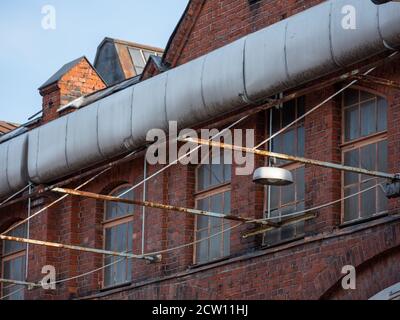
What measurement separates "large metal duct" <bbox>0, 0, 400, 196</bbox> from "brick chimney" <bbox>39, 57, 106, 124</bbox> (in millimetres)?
1238

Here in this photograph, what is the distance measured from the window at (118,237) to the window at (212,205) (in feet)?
6.67

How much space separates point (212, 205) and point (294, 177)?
2513 mm

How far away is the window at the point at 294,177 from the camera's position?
97.6 ft

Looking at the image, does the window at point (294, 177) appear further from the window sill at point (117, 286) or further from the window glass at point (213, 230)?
the window sill at point (117, 286)

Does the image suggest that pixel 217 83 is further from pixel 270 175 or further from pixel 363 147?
pixel 270 175

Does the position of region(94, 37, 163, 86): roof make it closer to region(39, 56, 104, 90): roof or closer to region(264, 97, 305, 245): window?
region(39, 56, 104, 90): roof

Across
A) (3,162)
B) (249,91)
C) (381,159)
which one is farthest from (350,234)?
(3,162)

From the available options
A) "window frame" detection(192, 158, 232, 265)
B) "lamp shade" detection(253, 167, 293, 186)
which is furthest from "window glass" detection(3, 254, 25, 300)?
"lamp shade" detection(253, 167, 293, 186)

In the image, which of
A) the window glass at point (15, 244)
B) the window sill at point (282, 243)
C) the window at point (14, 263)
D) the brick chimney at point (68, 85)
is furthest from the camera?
the window glass at point (15, 244)

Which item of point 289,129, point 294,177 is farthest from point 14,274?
point 294,177

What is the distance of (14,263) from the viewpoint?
123 feet

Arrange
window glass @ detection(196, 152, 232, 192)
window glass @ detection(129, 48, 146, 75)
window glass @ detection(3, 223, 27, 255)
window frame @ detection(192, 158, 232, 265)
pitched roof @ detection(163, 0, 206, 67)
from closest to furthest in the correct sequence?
window frame @ detection(192, 158, 232, 265)
window glass @ detection(196, 152, 232, 192)
pitched roof @ detection(163, 0, 206, 67)
window glass @ detection(3, 223, 27, 255)
window glass @ detection(129, 48, 146, 75)

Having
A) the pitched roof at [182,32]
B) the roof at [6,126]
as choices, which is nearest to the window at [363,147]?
the pitched roof at [182,32]

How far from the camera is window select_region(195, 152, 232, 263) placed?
31.5 meters
